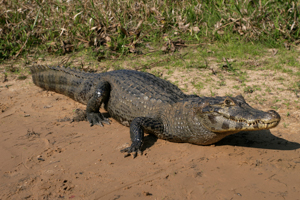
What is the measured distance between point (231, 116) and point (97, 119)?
221 centimetres

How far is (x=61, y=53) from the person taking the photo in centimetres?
719

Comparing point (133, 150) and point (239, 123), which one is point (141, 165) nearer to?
point (133, 150)

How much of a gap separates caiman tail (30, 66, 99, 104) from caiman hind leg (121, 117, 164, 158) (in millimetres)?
1475

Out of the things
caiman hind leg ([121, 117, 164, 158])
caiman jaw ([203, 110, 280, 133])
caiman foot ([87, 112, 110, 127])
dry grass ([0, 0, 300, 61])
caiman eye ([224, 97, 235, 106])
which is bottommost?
caiman foot ([87, 112, 110, 127])

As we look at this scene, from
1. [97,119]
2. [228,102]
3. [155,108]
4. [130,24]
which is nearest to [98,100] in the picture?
[97,119]

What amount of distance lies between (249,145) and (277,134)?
1.60 feet

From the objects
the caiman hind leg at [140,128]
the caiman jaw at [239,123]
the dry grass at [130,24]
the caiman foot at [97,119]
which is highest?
the dry grass at [130,24]

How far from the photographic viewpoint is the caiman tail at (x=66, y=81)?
5.17 metres

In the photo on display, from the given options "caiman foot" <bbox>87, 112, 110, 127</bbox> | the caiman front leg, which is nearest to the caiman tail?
the caiman front leg

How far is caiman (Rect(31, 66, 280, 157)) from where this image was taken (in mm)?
3318

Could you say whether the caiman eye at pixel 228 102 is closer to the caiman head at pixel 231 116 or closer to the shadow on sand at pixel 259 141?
the caiman head at pixel 231 116

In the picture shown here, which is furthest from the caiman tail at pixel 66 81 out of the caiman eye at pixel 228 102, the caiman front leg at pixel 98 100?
the caiman eye at pixel 228 102

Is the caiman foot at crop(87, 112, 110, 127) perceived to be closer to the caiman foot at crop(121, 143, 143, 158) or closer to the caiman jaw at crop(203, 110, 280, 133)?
the caiman foot at crop(121, 143, 143, 158)

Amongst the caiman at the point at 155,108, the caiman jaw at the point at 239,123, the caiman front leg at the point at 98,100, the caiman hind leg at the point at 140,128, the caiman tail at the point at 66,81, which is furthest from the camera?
the caiman tail at the point at 66,81
